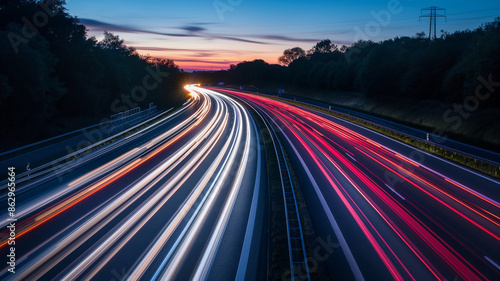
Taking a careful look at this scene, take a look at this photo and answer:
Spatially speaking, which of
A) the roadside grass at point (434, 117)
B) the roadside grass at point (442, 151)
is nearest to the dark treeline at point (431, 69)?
the roadside grass at point (434, 117)

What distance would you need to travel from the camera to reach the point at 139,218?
14641 millimetres

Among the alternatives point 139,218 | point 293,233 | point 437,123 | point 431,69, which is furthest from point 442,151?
point 431,69

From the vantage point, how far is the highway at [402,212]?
35.9ft

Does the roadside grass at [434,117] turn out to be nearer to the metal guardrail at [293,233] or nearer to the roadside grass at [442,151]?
the roadside grass at [442,151]

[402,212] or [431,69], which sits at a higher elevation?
[431,69]

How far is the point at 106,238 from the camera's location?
12727mm

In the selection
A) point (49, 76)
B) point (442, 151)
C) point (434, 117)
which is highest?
point (49, 76)

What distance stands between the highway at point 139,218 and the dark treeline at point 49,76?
1403 centimetres

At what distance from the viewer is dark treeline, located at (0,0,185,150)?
1308 inches

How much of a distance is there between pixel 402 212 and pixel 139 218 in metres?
11.7

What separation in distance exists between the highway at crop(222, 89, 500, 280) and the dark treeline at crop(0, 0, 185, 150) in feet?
92.2

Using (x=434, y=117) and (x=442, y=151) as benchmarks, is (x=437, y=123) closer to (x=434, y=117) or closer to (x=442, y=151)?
(x=434, y=117)

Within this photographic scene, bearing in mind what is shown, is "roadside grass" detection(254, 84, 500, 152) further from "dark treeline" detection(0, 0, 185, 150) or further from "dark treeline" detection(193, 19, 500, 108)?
"dark treeline" detection(0, 0, 185, 150)

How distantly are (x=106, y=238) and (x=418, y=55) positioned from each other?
54576 mm
